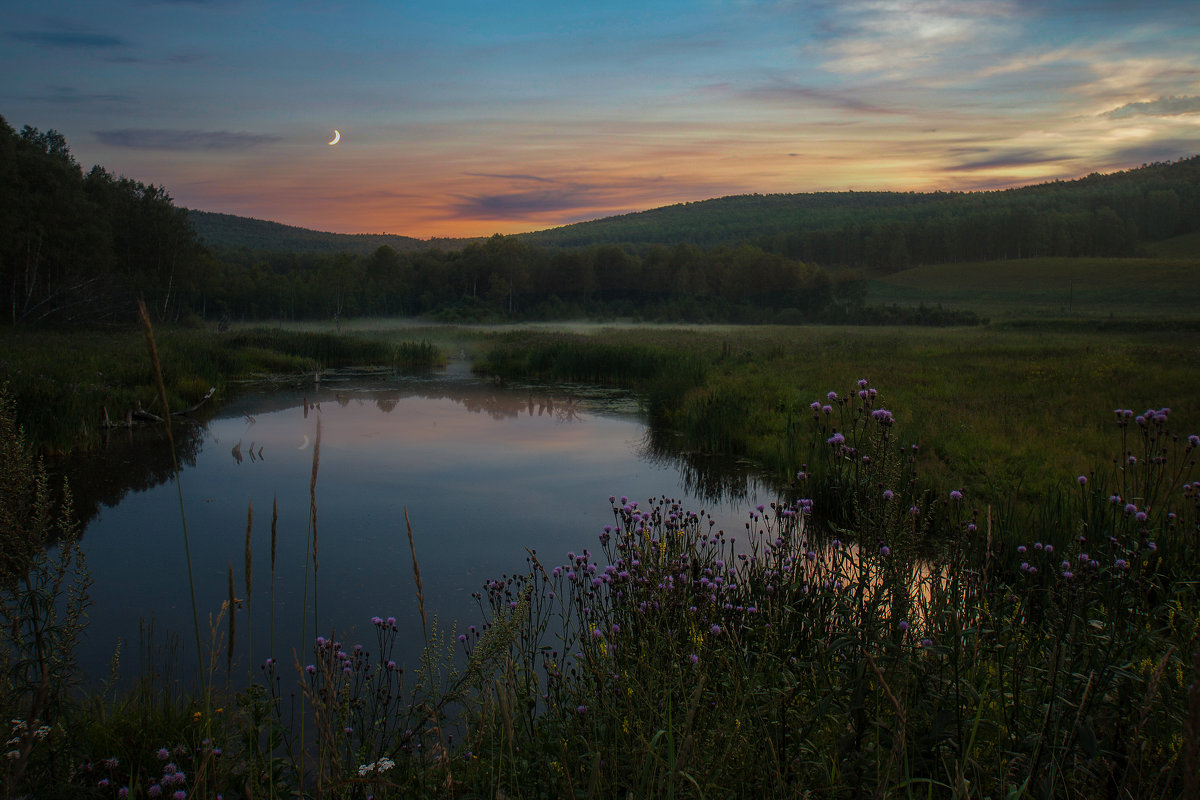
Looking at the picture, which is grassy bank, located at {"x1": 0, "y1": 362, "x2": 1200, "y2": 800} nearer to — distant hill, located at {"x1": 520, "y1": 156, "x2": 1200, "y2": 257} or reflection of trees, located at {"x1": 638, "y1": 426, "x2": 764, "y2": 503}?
reflection of trees, located at {"x1": 638, "y1": 426, "x2": 764, "y2": 503}

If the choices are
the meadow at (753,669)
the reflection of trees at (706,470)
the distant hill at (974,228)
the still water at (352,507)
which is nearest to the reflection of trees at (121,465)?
the still water at (352,507)

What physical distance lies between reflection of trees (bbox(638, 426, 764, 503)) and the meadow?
579 millimetres

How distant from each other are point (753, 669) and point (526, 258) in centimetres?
5924

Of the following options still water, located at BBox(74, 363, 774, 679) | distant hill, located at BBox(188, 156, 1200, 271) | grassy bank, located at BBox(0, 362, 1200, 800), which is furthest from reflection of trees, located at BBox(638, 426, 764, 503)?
distant hill, located at BBox(188, 156, 1200, 271)

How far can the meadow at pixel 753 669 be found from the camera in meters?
1.94

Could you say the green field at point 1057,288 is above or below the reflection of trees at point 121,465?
above

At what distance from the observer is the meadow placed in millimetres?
1942

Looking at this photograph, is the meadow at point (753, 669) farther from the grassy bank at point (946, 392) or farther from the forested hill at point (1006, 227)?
the forested hill at point (1006, 227)

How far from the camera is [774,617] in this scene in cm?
344

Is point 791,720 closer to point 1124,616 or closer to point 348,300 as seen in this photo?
point 1124,616

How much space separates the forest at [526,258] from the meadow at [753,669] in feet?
12.7

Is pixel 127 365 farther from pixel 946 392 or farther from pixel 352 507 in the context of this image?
pixel 946 392

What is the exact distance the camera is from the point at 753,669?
2.96 metres

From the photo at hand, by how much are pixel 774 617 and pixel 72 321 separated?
2920 centimetres
